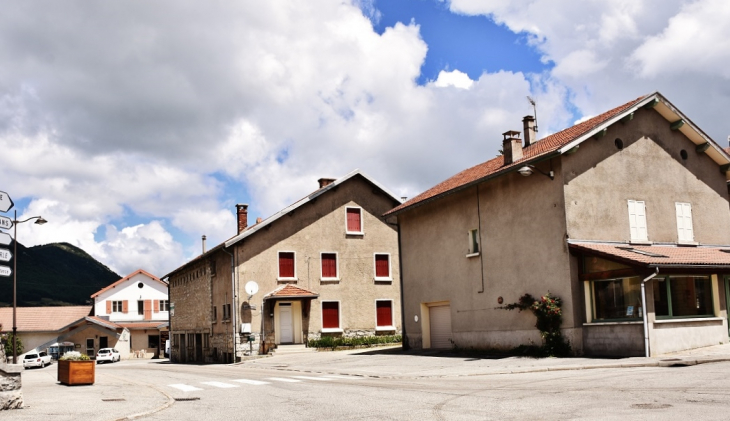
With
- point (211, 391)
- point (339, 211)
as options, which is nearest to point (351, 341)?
point (339, 211)

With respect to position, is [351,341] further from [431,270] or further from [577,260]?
[577,260]

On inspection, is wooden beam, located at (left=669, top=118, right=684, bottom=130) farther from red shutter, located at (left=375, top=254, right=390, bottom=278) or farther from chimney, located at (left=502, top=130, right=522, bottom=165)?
red shutter, located at (left=375, top=254, right=390, bottom=278)

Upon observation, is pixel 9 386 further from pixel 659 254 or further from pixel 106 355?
pixel 106 355

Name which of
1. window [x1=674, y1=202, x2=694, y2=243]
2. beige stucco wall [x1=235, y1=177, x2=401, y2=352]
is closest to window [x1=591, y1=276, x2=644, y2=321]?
window [x1=674, y1=202, x2=694, y2=243]

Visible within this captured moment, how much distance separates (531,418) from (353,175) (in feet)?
103

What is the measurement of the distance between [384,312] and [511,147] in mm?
17322

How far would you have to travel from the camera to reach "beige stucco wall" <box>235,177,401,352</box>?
38.2 m

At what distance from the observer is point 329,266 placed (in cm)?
4022

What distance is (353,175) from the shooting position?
41.0m

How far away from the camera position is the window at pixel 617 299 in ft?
69.1

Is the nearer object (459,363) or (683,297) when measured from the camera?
(683,297)

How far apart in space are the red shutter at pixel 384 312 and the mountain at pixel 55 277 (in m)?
96.4

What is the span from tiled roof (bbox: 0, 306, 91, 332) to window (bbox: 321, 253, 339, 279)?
111 feet

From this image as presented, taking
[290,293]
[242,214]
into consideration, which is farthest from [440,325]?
[242,214]
